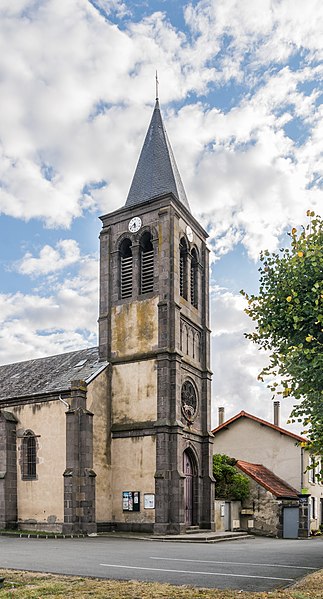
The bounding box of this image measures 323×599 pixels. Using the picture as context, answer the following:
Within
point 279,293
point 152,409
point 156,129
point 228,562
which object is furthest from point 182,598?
point 156,129

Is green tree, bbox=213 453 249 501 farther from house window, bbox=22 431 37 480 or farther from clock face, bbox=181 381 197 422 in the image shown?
house window, bbox=22 431 37 480

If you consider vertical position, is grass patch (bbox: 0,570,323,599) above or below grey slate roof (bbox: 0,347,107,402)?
below

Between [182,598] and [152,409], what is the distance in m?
19.6

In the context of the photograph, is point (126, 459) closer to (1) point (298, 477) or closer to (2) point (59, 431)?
(2) point (59, 431)

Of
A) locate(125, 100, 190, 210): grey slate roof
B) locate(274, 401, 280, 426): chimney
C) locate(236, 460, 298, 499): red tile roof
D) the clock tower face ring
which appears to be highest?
locate(125, 100, 190, 210): grey slate roof

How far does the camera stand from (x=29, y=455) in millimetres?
30016

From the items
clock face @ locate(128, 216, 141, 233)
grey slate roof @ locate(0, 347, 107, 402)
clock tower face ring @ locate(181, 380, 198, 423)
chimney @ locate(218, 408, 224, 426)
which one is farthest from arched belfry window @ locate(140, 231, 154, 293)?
chimney @ locate(218, 408, 224, 426)

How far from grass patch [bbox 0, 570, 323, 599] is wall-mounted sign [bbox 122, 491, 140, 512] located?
17.5 meters

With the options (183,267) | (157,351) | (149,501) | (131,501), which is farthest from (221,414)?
(149,501)

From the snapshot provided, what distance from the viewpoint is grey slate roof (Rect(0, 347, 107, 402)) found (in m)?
30.6

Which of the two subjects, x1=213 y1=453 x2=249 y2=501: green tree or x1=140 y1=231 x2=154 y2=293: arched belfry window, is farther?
x1=213 y1=453 x2=249 y2=501: green tree

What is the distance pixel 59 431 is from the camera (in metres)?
28.6

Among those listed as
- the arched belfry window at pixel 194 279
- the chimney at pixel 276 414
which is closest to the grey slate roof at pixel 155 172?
the arched belfry window at pixel 194 279

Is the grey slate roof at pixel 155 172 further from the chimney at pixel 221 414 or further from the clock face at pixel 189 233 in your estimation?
the chimney at pixel 221 414
